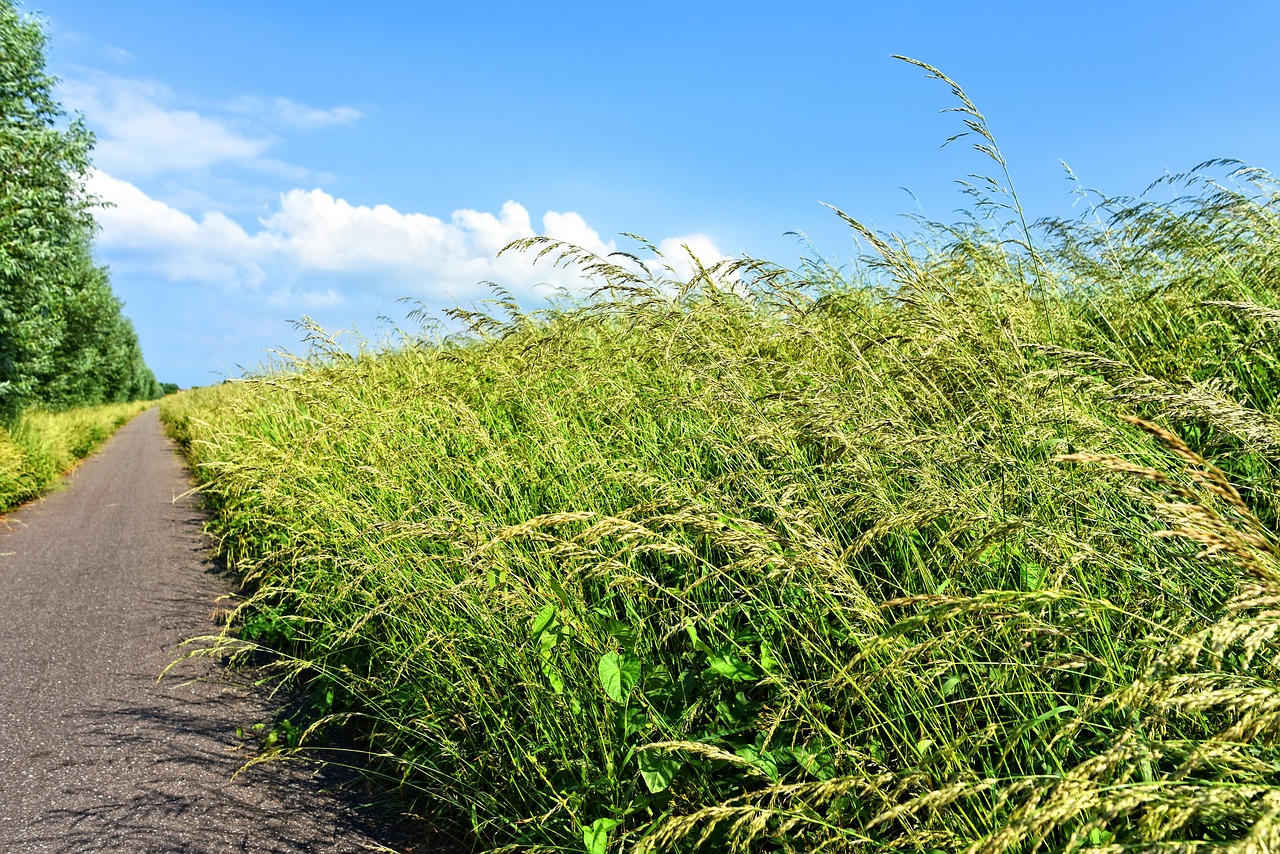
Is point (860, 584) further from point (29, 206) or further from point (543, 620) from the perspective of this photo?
point (29, 206)

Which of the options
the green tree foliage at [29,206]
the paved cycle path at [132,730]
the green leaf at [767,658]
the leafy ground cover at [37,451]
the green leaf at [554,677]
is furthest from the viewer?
the green tree foliage at [29,206]

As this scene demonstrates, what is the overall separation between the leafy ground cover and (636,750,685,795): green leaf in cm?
1131

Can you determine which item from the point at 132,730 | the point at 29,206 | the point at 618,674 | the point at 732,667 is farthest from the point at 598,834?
the point at 29,206

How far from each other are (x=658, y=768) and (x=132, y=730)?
303 cm

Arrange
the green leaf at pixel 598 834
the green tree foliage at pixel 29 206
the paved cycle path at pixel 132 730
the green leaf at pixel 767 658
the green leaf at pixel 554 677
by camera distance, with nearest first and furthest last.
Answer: the green leaf at pixel 598 834, the green leaf at pixel 767 658, the green leaf at pixel 554 677, the paved cycle path at pixel 132 730, the green tree foliage at pixel 29 206

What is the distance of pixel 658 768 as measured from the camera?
237cm

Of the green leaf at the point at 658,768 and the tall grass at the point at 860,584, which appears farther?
the green leaf at the point at 658,768

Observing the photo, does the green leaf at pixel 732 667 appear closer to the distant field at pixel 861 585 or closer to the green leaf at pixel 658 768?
the distant field at pixel 861 585

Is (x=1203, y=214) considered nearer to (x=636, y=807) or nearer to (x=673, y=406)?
(x=673, y=406)

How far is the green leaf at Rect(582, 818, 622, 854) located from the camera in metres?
2.30

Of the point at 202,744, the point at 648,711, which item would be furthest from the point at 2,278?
the point at 648,711

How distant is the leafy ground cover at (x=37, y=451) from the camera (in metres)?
10.5

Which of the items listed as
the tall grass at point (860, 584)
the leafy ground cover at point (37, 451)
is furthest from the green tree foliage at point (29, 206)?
the tall grass at point (860, 584)

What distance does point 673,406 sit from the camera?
11.1 feet
